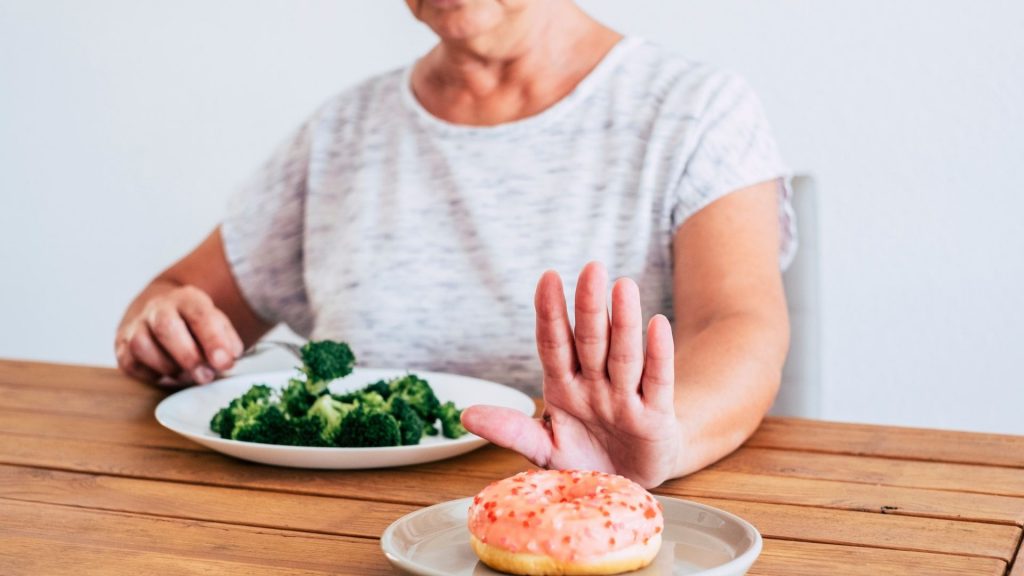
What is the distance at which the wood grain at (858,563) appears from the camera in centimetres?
87

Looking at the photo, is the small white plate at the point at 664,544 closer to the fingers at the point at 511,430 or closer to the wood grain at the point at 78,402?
the fingers at the point at 511,430

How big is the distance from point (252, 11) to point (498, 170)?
1.98 meters

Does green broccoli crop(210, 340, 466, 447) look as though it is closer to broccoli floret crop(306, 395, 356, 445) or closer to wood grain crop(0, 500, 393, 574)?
broccoli floret crop(306, 395, 356, 445)

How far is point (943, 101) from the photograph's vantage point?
275 centimetres

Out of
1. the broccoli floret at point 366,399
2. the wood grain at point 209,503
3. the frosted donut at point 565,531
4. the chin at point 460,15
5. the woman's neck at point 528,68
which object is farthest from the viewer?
the woman's neck at point 528,68

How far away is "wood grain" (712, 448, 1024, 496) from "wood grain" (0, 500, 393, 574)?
439 mm

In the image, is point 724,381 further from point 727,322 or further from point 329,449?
point 329,449

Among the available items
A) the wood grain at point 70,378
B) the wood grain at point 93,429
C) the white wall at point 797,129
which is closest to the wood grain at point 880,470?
the wood grain at point 93,429

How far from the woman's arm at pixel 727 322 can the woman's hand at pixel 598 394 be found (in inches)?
4.2

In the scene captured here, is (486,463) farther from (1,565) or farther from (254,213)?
(254,213)

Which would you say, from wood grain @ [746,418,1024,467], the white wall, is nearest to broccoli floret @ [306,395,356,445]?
wood grain @ [746,418,1024,467]

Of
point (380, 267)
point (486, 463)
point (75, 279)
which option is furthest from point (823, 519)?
point (75, 279)

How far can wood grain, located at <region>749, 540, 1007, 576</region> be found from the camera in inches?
34.4

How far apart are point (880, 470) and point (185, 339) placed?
86 cm
